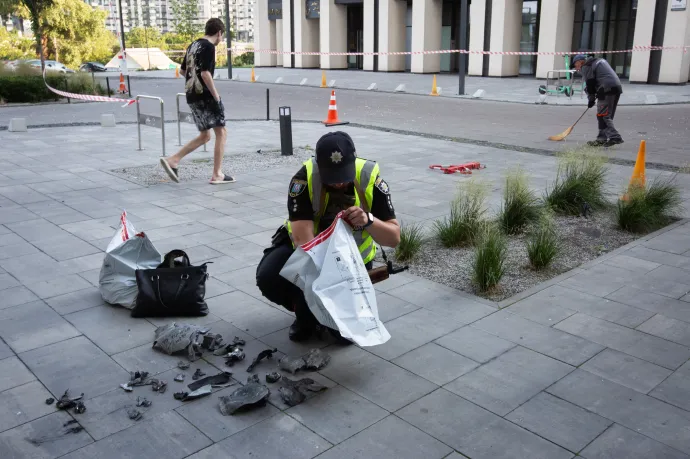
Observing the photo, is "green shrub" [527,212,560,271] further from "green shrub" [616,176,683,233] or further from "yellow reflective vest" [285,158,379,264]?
"yellow reflective vest" [285,158,379,264]

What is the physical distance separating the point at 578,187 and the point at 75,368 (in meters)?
5.83

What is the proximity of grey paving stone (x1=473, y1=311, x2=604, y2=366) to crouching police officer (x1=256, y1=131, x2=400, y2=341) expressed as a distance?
42.6 inches

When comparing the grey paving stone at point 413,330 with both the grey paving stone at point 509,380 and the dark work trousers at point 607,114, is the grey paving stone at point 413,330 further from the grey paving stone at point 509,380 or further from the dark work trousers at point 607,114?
the dark work trousers at point 607,114

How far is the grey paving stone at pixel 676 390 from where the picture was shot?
3.80 meters

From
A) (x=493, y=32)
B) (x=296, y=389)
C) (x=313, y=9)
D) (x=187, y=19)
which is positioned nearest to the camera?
(x=296, y=389)

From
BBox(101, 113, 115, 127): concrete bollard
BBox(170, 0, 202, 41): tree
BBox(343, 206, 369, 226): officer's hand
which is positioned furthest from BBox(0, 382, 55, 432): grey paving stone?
BBox(170, 0, 202, 41): tree

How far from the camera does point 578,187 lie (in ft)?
25.5

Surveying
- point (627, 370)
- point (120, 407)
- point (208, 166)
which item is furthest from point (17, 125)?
point (627, 370)

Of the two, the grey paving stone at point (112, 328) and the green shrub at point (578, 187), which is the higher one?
the green shrub at point (578, 187)

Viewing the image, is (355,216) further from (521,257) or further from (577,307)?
(521,257)

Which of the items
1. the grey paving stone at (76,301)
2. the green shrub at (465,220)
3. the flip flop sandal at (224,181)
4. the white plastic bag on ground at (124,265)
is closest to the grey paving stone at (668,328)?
the green shrub at (465,220)

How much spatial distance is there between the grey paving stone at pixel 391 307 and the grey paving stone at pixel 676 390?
1798 millimetres

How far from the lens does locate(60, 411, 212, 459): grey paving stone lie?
3.29 m

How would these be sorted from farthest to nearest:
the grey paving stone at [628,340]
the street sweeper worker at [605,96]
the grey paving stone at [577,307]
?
1. the street sweeper worker at [605,96]
2. the grey paving stone at [577,307]
3. the grey paving stone at [628,340]
